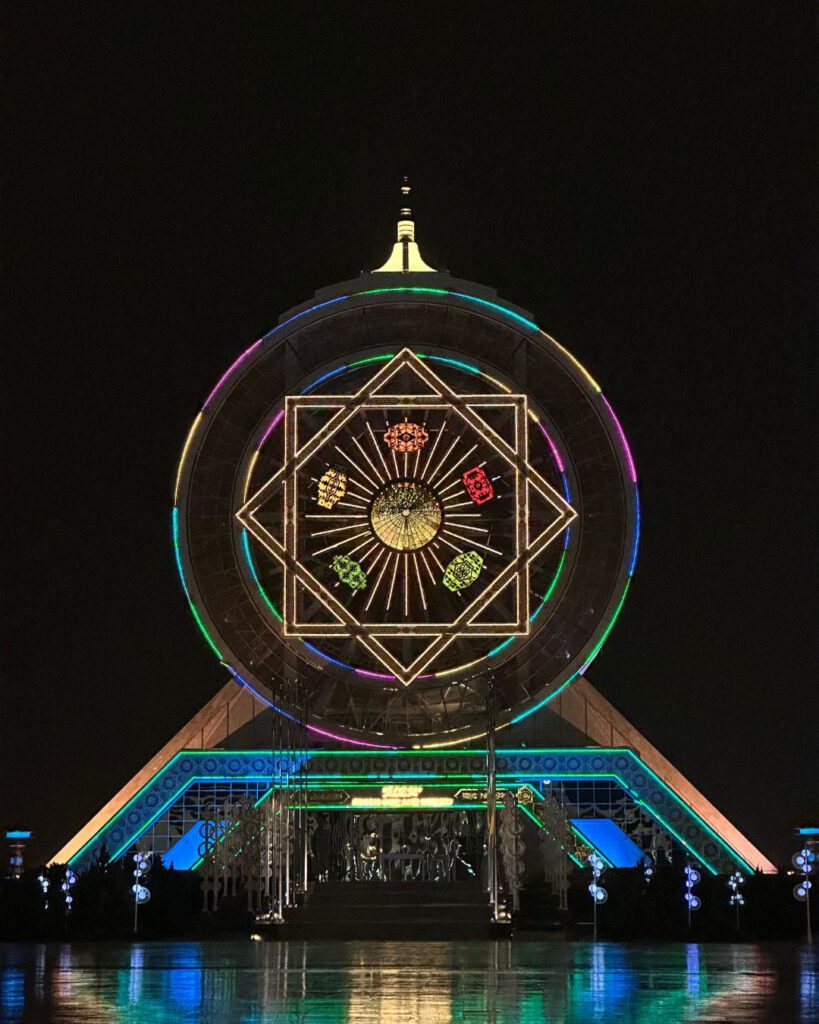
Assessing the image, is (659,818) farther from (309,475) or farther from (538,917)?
(309,475)

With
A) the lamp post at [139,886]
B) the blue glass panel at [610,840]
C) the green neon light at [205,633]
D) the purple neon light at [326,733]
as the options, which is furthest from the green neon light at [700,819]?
the lamp post at [139,886]

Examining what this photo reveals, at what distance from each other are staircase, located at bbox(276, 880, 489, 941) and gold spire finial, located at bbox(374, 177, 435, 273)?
13296 mm

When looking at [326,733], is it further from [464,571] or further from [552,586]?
[552,586]

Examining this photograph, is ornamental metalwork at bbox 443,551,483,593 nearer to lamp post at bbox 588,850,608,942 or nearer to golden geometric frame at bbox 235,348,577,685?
golden geometric frame at bbox 235,348,577,685

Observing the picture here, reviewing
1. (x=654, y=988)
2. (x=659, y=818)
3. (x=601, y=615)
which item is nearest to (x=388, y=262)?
(x=601, y=615)

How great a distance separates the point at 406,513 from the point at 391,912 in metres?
10.6

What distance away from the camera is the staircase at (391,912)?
78.8ft

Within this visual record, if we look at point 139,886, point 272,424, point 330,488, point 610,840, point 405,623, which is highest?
point 272,424

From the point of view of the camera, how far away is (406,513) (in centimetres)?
3394

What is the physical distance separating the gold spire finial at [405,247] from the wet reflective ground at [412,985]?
1928 cm

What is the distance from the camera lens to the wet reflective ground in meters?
9.59

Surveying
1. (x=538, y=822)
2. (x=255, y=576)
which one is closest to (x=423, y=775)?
(x=538, y=822)

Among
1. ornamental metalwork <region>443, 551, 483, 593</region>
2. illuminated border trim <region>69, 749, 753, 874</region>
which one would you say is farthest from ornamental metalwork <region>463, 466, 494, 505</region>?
illuminated border trim <region>69, 749, 753, 874</region>

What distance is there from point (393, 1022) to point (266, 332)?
25.1 meters
